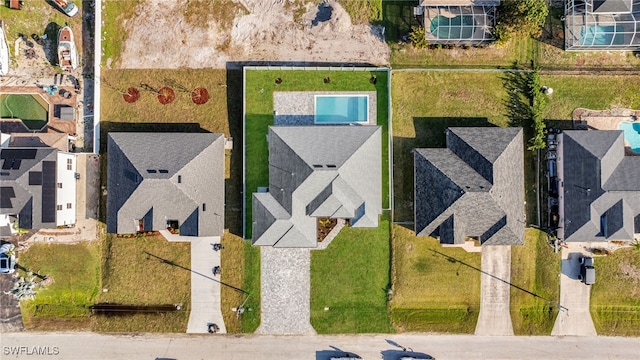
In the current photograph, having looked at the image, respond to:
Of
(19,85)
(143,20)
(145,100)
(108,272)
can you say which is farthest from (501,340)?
(19,85)

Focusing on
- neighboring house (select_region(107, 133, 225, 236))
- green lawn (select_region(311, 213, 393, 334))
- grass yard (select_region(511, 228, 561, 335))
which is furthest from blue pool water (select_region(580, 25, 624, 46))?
neighboring house (select_region(107, 133, 225, 236))

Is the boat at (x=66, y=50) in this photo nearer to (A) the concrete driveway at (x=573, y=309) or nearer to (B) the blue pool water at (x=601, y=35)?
(B) the blue pool water at (x=601, y=35)

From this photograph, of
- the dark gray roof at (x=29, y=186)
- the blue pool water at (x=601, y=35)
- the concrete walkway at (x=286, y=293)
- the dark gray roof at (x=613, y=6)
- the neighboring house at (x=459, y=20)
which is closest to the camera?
the dark gray roof at (x=29, y=186)

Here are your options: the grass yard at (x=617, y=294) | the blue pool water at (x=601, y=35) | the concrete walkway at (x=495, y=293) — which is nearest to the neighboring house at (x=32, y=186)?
the concrete walkway at (x=495, y=293)

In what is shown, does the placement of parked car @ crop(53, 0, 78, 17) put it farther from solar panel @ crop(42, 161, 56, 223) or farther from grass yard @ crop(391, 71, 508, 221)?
grass yard @ crop(391, 71, 508, 221)

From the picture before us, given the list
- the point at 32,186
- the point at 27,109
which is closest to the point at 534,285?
the point at 32,186

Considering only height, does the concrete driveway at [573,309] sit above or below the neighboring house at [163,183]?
below
